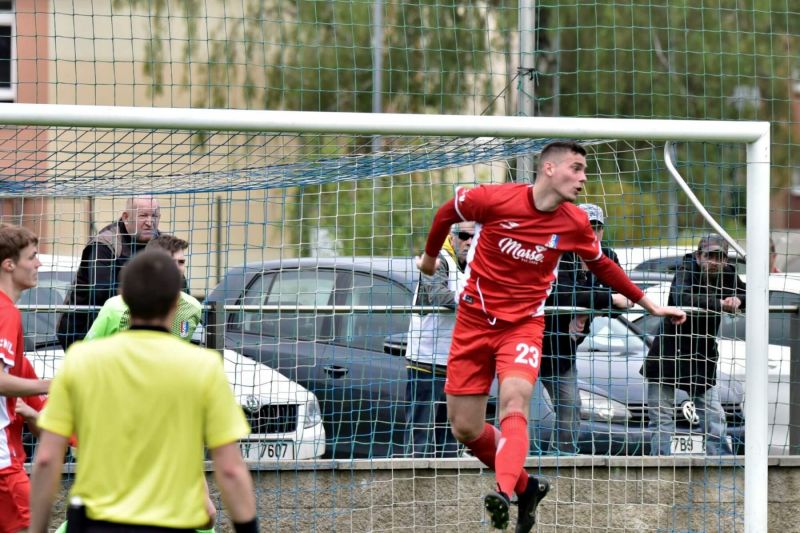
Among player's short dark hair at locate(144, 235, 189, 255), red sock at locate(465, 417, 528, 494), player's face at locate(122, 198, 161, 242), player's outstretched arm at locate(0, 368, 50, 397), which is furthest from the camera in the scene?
A: player's face at locate(122, 198, 161, 242)

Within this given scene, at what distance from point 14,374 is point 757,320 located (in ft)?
12.7

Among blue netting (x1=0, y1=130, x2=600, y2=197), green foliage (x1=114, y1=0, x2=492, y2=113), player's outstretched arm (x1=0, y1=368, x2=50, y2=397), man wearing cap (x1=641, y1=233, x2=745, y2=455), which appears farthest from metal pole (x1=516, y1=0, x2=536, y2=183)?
green foliage (x1=114, y1=0, x2=492, y2=113)

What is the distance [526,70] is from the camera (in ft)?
25.6

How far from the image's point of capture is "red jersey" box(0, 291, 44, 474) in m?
4.94

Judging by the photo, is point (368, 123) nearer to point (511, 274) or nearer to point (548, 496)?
point (511, 274)

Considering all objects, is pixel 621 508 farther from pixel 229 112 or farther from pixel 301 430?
pixel 229 112

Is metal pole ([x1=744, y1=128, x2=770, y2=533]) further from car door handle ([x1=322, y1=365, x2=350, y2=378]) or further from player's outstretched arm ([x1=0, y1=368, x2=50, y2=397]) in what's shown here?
player's outstretched arm ([x1=0, y1=368, x2=50, y2=397])

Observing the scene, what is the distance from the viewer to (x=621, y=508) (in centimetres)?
725

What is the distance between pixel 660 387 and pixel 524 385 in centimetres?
189

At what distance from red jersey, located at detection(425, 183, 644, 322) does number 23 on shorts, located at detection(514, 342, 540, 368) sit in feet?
0.54

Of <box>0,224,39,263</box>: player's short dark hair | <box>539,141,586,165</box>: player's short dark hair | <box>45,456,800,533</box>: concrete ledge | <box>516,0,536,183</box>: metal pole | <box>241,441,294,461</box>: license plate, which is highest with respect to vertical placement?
<box>516,0,536,183</box>: metal pole

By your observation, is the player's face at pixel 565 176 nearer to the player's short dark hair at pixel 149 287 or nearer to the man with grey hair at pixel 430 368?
the man with grey hair at pixel 430 368

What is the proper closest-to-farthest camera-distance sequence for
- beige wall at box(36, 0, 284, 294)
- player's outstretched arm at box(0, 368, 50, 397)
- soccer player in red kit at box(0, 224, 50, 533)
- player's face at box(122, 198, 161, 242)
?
player's outstretched arm at box(0, 368, 50, 397), soccer player in red kit at box(0, 224, 50, 533), beige wall at box(36, 0, 284, 294), player's face at box(122, 198, 161, 242)

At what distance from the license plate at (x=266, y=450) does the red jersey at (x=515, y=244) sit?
181 cm
